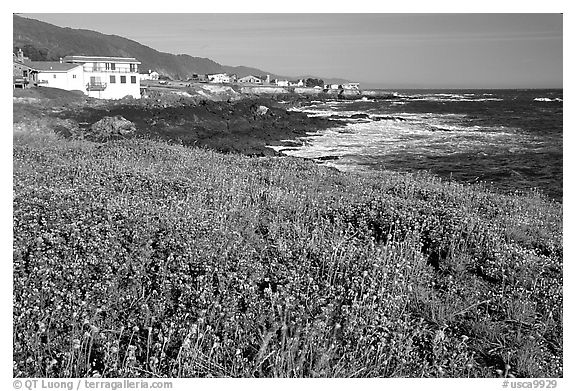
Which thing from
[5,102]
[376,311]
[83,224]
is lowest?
[376,311]

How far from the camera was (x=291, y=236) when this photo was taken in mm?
7410

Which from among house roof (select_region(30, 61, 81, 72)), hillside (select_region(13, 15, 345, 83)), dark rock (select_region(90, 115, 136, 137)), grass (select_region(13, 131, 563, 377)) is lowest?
grass (select_region(13, 131, 563, 377))

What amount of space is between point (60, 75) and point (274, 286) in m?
44.8

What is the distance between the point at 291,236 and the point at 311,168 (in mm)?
6988

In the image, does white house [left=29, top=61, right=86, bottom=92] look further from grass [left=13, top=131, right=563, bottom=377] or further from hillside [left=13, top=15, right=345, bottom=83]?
grass [left=13, top=131, right=563, bottom=377]

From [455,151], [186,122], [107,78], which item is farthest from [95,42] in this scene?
[107,78]

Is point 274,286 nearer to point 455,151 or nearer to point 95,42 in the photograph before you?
point 95,42

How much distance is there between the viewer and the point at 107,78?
162ft

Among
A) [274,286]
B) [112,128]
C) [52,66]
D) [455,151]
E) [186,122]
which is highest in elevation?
[52,66]

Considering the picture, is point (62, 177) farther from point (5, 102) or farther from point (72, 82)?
point (72, 82)

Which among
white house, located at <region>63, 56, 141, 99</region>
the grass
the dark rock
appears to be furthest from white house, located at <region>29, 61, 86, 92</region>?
the grass

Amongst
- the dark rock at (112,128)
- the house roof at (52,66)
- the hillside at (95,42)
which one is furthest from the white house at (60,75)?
the dark rock at (112,128)

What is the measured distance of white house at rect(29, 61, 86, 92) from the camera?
4291cm
